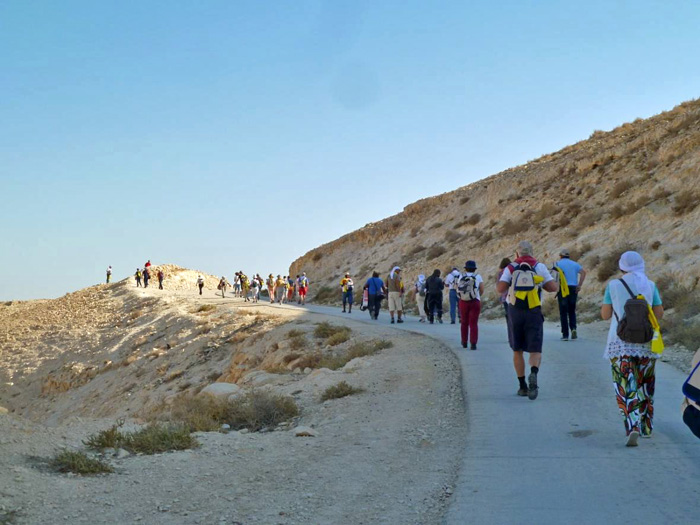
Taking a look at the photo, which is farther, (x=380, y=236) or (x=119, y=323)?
(x=380, y=236)

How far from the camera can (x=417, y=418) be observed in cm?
844

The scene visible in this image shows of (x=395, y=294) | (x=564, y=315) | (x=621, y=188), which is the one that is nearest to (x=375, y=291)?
(x=395, y=294)

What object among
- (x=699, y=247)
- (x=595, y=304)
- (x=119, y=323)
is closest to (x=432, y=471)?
(x=595, y=304)

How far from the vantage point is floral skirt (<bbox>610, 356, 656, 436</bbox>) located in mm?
6719

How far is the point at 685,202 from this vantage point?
26.0 m

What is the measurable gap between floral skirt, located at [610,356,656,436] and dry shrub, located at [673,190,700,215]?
69.2 ft

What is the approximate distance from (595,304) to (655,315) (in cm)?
1559

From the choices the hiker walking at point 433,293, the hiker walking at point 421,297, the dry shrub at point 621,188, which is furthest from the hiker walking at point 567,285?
the dry shrub at point 621,188

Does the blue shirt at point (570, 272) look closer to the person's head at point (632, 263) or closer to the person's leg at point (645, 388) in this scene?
the person's head at point (632, 263)

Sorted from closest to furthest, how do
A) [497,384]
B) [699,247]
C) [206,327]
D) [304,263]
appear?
[497,384], [699,247], [206,327], [304,263]

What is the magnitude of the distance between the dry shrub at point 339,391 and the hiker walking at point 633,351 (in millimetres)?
4413

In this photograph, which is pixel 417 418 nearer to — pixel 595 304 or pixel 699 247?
Answer: pixel 595 304

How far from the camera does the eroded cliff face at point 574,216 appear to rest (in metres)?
25.5

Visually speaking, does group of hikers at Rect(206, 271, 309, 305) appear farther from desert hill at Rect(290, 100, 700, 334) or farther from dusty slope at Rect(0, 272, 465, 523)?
dusty slope at Rect(0, 272, 465, 523)
